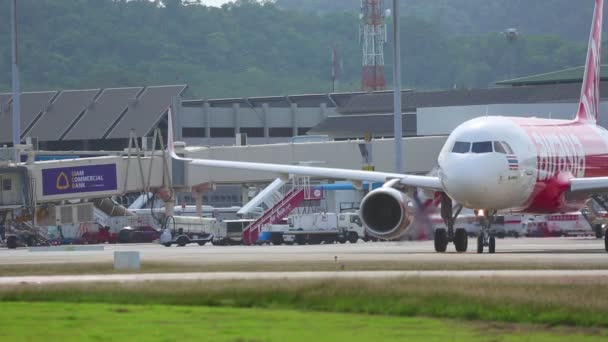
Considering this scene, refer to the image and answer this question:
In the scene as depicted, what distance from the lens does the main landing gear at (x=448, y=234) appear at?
4500 cm

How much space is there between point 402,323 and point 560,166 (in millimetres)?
25121

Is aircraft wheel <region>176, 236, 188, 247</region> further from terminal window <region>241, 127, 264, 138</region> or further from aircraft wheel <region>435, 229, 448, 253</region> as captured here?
terminal window <region>241, 127, 264, 138</region>

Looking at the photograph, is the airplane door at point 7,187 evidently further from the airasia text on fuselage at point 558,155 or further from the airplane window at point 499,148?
the airplane window at point 499,148

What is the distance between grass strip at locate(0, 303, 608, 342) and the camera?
20.5 meters

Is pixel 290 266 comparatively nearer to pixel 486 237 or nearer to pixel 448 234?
pixel 486 237

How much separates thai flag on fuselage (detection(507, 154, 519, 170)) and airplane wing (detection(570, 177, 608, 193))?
118 inches

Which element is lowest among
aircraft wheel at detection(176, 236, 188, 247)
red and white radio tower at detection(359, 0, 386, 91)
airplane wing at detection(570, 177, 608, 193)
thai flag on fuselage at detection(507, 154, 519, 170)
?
aircraft wheel at detection(176, 236, 188, 247)

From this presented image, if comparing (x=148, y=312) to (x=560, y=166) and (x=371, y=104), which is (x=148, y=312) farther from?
(x=371, y=104)

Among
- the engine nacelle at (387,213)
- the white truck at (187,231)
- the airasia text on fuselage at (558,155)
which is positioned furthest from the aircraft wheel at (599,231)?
the white truck at (187,231)

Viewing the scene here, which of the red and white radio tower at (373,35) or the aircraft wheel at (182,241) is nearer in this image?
the aircraft wheel at (182,241)

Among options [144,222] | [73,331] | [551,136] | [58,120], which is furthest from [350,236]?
[58,120]

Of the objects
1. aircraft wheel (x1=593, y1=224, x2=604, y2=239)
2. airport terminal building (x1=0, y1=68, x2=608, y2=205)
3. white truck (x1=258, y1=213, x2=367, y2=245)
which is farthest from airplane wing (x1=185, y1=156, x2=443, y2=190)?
airport terminal building (x1=0, y1=68, x2=608, y2=205)

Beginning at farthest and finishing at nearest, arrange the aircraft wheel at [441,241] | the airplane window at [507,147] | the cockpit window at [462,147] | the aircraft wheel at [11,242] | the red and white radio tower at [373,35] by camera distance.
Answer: the red and white radio tower at [373,35], the aircraft wheel at [11,242], the aircraft wheel at [441,241], the airplane window at [507,147], the cockpit window at [462,147]

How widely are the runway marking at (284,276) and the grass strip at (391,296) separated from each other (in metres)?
1.38
